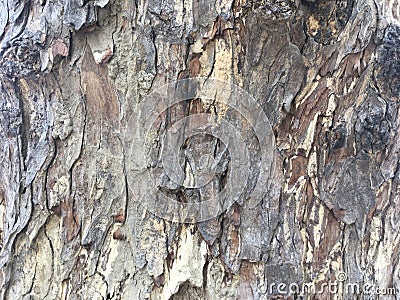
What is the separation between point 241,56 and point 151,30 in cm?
19

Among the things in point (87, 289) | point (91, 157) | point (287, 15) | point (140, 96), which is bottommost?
point (87, 289)

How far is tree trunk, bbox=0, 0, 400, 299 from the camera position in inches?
40.1

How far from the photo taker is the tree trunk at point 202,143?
102 cm

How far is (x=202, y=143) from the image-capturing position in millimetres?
1032

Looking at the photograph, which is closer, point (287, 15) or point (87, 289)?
point (287, 15)

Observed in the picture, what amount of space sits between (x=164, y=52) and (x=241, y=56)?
16cm

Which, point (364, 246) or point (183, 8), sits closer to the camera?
point (183, 8)

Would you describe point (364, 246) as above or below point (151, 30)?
below

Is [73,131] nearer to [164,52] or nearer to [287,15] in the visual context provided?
[164,52]

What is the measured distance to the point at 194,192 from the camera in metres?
1.04

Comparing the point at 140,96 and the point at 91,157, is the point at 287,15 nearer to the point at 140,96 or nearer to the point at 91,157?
the point at 140,96

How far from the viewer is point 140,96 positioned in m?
1.04

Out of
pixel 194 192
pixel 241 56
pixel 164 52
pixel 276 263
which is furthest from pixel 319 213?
pixel 164 52

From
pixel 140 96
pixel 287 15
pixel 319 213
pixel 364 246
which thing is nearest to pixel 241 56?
pixel 287 15
